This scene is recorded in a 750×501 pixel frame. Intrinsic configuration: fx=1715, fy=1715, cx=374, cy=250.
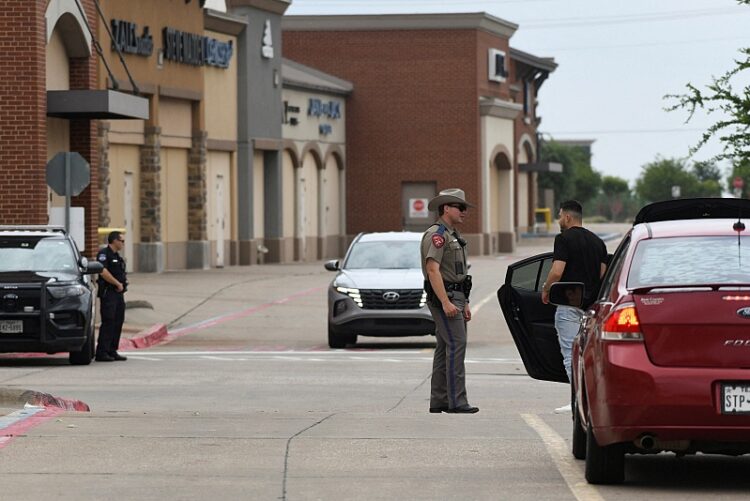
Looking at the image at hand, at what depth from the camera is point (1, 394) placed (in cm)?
1505

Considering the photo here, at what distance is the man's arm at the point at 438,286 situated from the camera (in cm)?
1402

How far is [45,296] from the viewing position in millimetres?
21719

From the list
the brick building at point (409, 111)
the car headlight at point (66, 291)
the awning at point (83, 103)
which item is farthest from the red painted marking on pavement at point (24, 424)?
the brick building at point (409, 111)

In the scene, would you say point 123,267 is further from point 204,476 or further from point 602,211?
point 602,211

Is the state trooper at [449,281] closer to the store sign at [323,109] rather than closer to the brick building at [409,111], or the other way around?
the store sign at [323,109]

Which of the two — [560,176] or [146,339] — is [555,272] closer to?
[146,339]

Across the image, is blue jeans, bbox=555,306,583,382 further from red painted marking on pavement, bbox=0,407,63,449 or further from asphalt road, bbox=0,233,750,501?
red painted marking on pavement, bbox=0,407,63,449

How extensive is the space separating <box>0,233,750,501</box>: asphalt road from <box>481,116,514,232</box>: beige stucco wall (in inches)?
1791

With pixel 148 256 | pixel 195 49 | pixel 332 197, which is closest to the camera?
pixel 148 256

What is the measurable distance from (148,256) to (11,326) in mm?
23538

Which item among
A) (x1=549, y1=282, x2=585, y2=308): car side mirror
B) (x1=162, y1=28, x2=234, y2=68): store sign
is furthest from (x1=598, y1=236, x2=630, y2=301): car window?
(x1=162, y1=28, x2=234, y2=68): store sign

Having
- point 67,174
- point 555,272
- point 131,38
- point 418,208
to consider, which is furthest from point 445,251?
point 418,208

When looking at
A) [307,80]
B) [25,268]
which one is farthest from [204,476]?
[307,80]

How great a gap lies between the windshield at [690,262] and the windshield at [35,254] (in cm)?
1359
